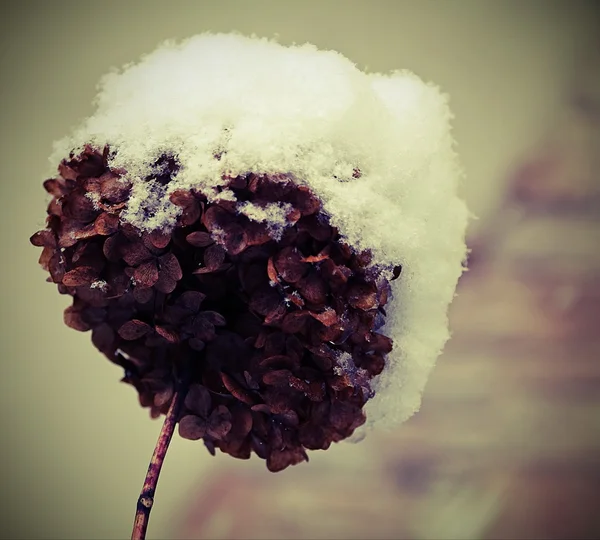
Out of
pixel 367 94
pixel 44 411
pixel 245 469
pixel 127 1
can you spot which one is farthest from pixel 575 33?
pixel 44 411

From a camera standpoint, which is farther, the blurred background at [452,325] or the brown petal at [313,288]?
the blurred background at [452,325]

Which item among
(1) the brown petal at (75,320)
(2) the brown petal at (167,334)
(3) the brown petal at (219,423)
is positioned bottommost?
(3) the brown petal at (219,423)

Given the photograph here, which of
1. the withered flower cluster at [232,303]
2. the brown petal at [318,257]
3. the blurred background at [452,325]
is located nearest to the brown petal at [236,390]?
the withered flower cluster at [232,303]

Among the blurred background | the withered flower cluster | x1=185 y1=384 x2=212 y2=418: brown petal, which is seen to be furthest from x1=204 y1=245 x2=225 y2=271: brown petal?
the blurred background

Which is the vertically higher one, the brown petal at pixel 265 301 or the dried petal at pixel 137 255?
the dried petal at pixel 137 255

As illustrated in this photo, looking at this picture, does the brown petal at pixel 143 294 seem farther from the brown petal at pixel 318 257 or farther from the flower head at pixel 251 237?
the brown petal at pixel 318 257

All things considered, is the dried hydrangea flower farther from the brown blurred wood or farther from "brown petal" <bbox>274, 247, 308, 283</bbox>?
the brown blurred wood

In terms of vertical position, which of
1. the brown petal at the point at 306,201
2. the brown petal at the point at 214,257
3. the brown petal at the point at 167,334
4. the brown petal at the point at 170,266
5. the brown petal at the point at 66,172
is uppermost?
the brown petal at the point at 66,172

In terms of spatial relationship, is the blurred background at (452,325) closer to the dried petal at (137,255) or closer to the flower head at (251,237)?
the flower head at (251,237)

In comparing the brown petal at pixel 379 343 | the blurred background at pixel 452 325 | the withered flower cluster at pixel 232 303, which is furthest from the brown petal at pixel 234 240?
the blurred background at pixel 452 325
